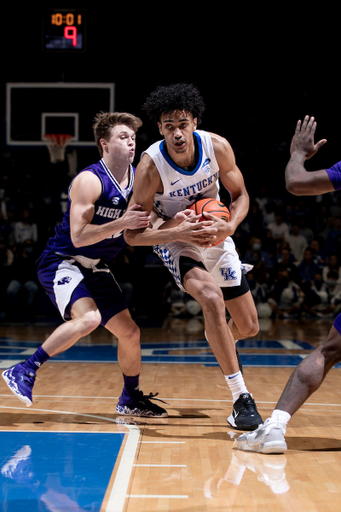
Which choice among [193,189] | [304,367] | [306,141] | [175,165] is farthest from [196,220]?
[304,367]

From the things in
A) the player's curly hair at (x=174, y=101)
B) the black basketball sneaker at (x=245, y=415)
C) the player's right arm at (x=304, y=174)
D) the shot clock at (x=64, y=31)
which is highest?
the shot clock at (x=64, y=31)

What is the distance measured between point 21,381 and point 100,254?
107cm

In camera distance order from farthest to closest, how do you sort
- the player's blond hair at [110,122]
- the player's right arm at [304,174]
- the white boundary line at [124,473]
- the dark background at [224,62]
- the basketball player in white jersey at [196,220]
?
the dark background at [224,62] < the player's blond hair at [110,122] < the basketball player in white jersey at [196,220] < the player's right arm at [304,174] < the white boundary line at [124,473]

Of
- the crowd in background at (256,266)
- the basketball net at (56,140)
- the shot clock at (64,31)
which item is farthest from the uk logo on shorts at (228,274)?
the basketball net at (56,140)

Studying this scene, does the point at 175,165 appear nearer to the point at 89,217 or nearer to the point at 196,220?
the point at 196,220

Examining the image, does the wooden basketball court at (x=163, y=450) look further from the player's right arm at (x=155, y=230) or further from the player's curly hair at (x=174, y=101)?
the player's curly hair at (x=174, y=101)

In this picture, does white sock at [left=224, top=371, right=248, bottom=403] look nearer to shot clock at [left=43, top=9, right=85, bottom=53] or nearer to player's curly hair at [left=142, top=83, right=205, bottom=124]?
player's curly hair at [left=142, top=83, right=205, bottom=124]

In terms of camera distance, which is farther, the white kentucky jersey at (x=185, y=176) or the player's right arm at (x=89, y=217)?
the white kentucky jersey at (x=185, y=176)

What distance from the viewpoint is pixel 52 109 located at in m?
12.1

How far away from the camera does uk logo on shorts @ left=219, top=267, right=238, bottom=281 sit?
157 inches

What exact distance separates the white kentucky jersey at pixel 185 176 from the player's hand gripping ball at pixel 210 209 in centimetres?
11

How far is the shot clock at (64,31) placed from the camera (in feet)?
34.0

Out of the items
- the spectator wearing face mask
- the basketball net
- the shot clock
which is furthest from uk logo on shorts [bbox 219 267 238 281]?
the basketball net

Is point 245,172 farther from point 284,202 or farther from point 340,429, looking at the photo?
point 340,429
